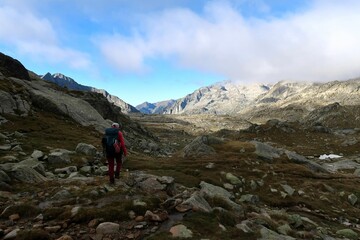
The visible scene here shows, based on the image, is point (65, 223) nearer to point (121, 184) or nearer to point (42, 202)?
point (42, 202)

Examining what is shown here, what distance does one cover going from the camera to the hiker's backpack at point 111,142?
2148cm

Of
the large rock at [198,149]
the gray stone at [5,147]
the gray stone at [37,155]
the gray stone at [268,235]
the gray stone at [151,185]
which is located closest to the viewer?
the gray stone at [268,235]

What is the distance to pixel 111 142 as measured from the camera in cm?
2156

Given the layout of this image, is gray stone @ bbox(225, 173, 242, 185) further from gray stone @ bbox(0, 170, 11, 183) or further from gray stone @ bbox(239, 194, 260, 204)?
gray stone @ bbox(0, 170, 11, 183)

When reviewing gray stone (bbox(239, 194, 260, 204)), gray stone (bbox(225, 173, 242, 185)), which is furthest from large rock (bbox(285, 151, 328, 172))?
gray stone (bbox(239, 194, 260, 204))

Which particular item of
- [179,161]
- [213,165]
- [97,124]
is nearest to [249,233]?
[213,165]

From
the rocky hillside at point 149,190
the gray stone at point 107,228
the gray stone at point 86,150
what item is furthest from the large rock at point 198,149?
the gray stone at point 107,228

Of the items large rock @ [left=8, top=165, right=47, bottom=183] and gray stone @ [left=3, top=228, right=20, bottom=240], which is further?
large rock @ [left=8, top=165, right=47, bottom=183]

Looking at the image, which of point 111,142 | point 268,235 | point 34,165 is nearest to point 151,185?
point 111,142

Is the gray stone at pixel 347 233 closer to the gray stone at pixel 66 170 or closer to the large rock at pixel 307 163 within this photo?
the gray stone at pixel 66 170

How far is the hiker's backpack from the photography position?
21484 mm

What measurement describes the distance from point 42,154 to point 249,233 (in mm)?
22370

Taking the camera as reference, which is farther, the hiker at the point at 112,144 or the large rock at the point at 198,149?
the large rock at the point at 198,149

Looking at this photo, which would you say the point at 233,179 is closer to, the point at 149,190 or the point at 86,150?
the point at 149,190
